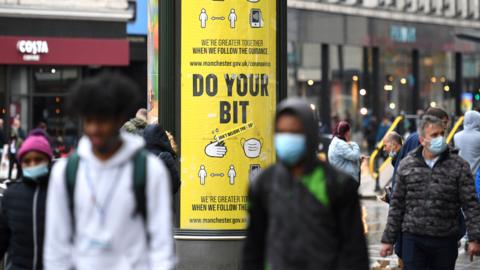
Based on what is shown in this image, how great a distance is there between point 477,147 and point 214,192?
351 cm

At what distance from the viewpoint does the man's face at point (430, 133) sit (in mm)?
8219

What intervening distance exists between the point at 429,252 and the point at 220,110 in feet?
12.0

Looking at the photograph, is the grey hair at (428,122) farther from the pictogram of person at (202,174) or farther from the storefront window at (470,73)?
the storefront window at (470,73)

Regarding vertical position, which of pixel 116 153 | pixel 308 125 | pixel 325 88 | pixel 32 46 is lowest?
pixel 116 153

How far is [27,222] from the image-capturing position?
629cm

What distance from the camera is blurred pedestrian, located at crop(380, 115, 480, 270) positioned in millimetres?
8070

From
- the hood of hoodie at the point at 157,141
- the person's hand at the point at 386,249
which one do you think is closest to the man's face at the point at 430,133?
the person's hand at the point at 386,249

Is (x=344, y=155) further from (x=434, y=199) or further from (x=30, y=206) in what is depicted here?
(x=30, y=206)

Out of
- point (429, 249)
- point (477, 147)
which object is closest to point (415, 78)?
point (477, 147)

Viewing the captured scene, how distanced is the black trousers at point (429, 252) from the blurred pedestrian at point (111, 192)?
3483 mm

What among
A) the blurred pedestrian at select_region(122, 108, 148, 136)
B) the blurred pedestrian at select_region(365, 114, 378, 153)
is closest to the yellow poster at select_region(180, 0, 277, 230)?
the blurred pedestrian at select_region(122, 108, 148, 136)

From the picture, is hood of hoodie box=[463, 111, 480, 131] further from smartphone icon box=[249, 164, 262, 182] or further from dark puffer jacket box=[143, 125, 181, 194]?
dark puffer jacket box=[143, 125, 181, 194]

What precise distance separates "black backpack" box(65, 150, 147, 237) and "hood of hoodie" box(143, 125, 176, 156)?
185 inches

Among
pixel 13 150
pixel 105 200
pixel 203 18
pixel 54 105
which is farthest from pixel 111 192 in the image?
pixel 54 105
